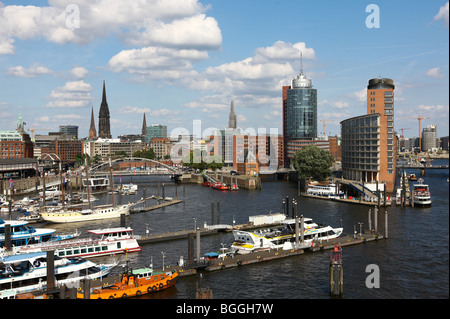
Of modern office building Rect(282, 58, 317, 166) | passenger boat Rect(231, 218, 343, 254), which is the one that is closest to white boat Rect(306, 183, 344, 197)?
passenger boat Rect(231, 218, 343, 254)

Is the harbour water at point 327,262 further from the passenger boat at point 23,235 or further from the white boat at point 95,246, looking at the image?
the passenger boat at point 23,235

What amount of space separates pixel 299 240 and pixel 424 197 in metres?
34.6

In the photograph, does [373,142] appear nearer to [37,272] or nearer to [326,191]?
[326,191]

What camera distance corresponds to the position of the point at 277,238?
45281 millimetres

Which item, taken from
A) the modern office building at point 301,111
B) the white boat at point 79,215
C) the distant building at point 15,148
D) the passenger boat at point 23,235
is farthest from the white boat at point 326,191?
the distant building at point 15,148

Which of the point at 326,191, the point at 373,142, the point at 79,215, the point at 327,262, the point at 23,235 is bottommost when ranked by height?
the point at 327,262

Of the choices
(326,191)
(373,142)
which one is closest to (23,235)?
(326,191)

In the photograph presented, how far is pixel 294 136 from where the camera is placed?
613 ft

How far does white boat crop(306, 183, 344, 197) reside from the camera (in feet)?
286

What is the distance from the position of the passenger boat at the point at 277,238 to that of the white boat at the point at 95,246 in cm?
1091

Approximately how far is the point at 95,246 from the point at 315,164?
248 ft

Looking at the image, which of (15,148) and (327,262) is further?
(15,148)
